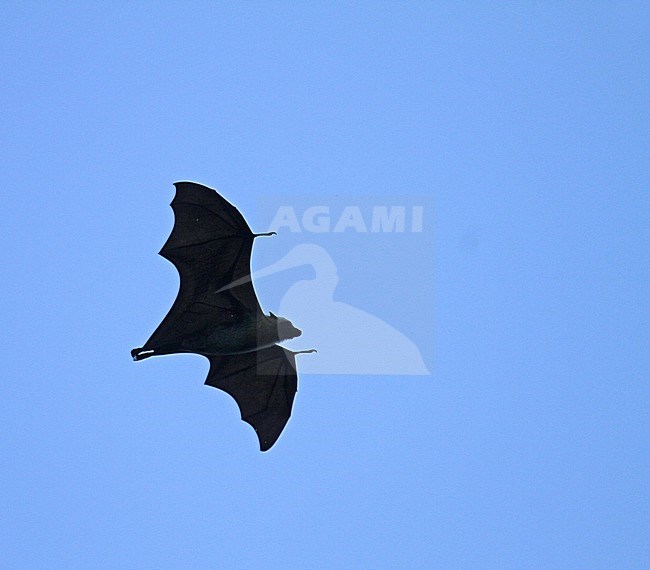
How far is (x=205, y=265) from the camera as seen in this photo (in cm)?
1944

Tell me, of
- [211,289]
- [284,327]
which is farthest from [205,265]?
[284,327]

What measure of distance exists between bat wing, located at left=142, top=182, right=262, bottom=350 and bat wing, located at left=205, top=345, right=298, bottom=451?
180cm

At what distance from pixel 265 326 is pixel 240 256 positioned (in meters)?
1.41

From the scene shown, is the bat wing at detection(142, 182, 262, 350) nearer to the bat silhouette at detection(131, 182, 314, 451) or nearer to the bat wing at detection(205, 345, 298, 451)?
the bat silhouette at detection(131, 182, 314, 451)

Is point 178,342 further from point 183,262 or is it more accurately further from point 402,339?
point 402,339

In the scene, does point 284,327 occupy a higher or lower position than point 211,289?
lower

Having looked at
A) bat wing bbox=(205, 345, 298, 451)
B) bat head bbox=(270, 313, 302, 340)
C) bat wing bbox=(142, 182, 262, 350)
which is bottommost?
bat wing bbox=(205, 345, 298, 451)

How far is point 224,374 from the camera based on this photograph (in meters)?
21.5

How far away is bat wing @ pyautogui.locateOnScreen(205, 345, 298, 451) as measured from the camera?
21188 millimetres

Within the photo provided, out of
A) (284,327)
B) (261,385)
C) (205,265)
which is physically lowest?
(261,385)

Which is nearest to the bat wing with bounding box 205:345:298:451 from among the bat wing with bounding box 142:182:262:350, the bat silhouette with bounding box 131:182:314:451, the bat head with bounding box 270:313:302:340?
the bat silhouette with bounding box 131:182:314:451

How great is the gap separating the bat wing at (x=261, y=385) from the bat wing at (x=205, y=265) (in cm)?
180

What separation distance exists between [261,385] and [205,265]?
3305mm

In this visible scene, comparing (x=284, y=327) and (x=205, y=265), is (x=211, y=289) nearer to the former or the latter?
(x=205, y=265)
